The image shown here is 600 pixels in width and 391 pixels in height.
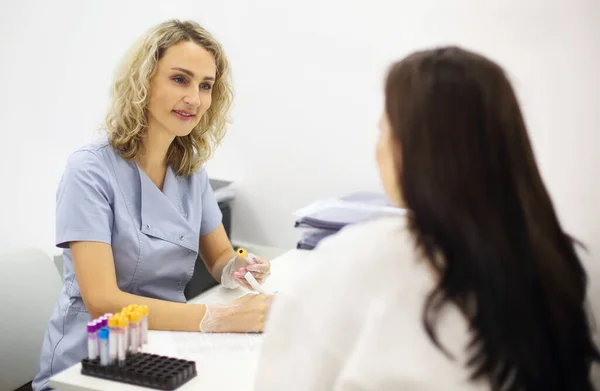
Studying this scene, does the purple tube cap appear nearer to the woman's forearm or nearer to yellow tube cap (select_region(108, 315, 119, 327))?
yellow tube cap (select_region(108, 315, 119, 327))

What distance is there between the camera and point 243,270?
1.57 meters

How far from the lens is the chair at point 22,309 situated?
1.63m

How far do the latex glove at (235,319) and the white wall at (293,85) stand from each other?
683mm

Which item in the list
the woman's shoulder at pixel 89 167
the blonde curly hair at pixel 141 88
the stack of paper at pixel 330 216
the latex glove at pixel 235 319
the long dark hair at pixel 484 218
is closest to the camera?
the long dark hair at pixel 484 218

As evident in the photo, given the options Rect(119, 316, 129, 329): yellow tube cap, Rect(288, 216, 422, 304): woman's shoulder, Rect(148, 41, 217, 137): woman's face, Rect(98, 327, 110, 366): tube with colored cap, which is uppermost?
Rect(148, 41, 217, 137): woman's face

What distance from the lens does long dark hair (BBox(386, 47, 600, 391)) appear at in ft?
2.32

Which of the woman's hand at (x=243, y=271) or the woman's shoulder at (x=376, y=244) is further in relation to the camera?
the woman's hand at (x=243, y=271)

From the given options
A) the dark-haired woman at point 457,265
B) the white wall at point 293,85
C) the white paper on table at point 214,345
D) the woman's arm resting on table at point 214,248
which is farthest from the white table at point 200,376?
the white wall at point 293,85

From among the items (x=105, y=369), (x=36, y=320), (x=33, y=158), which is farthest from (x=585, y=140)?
(x=33, y=158)

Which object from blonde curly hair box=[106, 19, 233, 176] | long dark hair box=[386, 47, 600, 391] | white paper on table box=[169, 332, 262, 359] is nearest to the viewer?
long dark hair box=[386, 47, 600, 391]

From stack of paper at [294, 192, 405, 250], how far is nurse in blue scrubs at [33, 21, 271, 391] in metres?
0.20

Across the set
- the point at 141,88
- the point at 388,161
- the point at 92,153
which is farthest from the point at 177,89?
the point at 388,161

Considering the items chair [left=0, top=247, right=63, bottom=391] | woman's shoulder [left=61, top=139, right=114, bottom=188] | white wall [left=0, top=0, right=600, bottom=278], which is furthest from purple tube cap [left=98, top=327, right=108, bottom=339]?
white wall [left=0, top=0, right=600, bottom=278]

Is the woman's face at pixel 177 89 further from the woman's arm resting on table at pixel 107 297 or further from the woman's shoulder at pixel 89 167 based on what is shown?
the woman's arm resting on table at pixel 107 297
